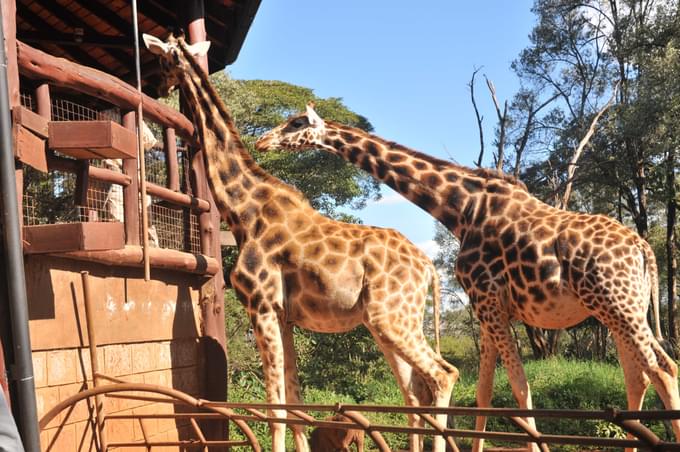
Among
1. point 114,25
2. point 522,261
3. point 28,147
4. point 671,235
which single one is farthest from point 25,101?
point 671,235

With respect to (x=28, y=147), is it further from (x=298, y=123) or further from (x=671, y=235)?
(x=671, y=235)

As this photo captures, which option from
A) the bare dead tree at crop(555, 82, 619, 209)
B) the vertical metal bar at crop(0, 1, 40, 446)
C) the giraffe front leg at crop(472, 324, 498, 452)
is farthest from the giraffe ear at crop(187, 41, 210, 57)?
the bare dead tree at crop(555, 82, 619, 209)

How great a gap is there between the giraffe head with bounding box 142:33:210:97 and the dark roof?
136 centimetres

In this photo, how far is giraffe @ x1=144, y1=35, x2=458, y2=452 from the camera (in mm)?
5410

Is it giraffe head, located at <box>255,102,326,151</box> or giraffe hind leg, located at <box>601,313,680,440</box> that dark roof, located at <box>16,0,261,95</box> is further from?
giraffe hind leg, located at <box>601,313,680,440</box>

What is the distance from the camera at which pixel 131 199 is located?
17.4ft

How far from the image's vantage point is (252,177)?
596 cm

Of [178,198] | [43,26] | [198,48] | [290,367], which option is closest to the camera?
[290,367]

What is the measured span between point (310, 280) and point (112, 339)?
140cm

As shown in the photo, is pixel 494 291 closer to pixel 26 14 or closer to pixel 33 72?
pixel 33 72

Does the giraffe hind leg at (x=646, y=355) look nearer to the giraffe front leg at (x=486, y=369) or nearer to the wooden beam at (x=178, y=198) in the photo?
the giraffe front leg at (x=486, y=369)

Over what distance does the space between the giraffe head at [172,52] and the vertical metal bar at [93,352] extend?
6.69 ft

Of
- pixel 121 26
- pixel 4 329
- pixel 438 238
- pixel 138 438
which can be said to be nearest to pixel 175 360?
pixel 138 438

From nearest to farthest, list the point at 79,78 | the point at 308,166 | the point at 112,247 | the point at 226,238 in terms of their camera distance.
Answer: the point at 112,247 → the point at 79,78 → the point at 226,238 → the point at 308,166
